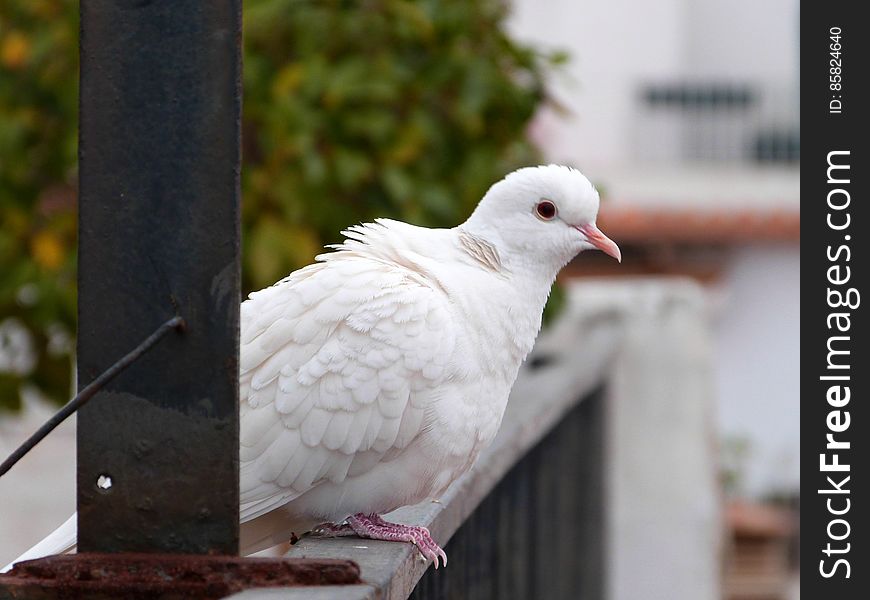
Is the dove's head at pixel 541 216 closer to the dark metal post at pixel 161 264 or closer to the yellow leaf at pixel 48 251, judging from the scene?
the dark metal post at pixel 161 264

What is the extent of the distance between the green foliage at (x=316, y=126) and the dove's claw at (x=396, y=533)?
1.33 m

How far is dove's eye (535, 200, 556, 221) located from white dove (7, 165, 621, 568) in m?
0.14

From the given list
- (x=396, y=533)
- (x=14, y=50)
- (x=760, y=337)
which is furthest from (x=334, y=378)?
(x=760, y=337)


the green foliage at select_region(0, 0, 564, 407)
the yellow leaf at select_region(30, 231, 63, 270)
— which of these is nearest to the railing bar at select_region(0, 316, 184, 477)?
the green foliage at select_region(0, 0, 564, 407)

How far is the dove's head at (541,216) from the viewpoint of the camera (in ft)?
7.68

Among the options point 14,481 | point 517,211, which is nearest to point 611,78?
point 14,481

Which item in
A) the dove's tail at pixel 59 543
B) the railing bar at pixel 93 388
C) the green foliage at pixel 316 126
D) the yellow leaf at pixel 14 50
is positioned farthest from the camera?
the yellow leaf at pixel 14 50

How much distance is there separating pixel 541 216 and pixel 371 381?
445mm

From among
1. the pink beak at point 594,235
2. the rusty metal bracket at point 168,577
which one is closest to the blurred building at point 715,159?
the pink beak at point 594,235

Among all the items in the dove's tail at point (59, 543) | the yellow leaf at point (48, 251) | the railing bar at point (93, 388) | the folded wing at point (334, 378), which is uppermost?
the yellow leaf at point (48, 251)

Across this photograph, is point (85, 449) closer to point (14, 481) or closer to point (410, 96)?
point (410, 96)

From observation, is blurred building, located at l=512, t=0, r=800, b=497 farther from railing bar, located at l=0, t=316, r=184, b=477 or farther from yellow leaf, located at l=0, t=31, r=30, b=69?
railing bar, located at l=0, t=316, r=184, b=477

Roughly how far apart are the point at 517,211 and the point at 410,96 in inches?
51.4

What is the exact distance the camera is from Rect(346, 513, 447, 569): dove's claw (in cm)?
200
